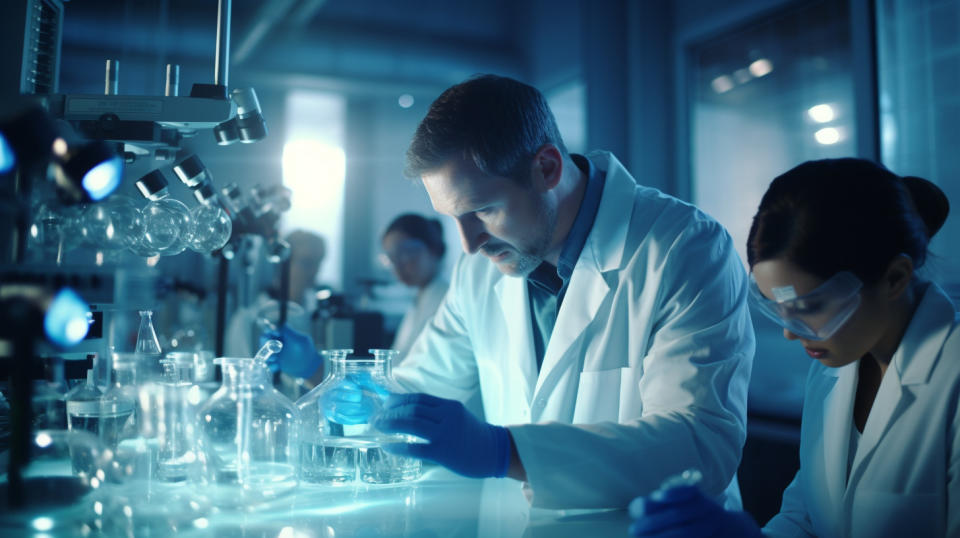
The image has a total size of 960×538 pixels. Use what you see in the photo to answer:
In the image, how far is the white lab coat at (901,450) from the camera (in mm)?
1129

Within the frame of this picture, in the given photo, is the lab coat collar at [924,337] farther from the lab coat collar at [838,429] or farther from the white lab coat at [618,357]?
the white lab coat at [618,357]

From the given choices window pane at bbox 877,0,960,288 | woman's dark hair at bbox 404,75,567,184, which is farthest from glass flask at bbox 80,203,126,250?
window pane at bbox 877,0,960,288

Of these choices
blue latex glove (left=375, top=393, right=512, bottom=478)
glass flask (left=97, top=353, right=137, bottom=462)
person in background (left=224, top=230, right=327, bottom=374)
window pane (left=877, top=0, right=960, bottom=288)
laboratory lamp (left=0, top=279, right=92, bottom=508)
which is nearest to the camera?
laboratory lamp (left=0, top=279, right=92, bottom=508)

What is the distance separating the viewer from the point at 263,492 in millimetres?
1118

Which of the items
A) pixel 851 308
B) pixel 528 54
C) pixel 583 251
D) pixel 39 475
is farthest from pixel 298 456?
pixel 528 54

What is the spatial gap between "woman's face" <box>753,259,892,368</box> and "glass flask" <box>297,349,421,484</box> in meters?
0.72

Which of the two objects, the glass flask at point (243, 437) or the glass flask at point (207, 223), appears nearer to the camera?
the glass flask at point (243, 437)

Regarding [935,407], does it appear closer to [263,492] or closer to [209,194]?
[263,492]

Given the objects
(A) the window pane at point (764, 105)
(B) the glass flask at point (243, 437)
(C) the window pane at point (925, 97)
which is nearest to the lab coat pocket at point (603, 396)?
(B) the glass flask at point (243, 437)

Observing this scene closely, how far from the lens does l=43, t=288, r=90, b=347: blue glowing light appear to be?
823 mm

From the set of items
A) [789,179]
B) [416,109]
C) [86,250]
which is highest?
[416,109]

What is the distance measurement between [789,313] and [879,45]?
2315 millimetres

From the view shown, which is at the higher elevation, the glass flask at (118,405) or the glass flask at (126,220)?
the glass flask at (126,220)

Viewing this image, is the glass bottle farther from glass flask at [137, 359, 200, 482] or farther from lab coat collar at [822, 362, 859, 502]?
lab coat collar at [822, 362, 859, 502]
